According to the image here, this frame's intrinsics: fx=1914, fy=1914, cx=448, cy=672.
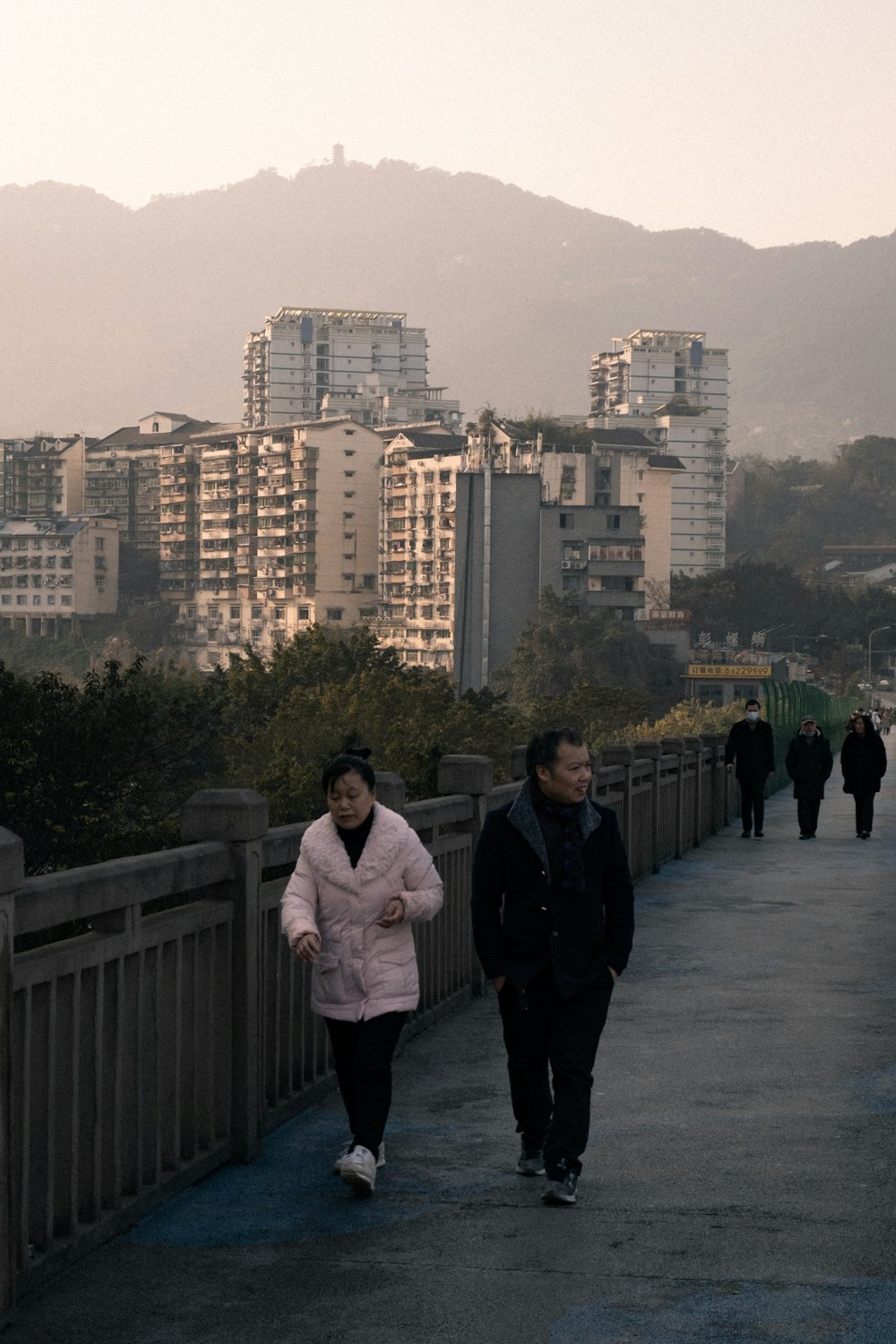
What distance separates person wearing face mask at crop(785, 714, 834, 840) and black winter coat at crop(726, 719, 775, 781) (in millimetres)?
318

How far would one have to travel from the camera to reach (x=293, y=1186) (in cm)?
629

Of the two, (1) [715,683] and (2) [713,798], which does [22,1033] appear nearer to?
(2) [713,798]

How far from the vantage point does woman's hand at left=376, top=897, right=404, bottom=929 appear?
243 inches

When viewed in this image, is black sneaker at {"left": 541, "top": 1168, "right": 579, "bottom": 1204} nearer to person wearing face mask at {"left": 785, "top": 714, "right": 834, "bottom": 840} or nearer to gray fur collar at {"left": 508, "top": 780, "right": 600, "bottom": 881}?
gray fur collar at {"left": 508, "top": 780, "right": 600, "bottom": 881}

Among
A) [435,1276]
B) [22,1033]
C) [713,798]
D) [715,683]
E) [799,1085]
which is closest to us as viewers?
[22,1033]

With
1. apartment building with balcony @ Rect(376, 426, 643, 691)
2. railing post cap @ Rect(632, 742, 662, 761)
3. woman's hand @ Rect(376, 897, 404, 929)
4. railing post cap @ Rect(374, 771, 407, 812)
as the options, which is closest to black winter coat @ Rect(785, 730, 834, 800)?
railing post cap @ Rect(632, 742, 662, 761)

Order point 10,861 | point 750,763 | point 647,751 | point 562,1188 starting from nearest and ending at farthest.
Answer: point 10,861 < point 562,1188 < point 647,751 < point 750,763

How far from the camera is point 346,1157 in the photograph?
6117mm

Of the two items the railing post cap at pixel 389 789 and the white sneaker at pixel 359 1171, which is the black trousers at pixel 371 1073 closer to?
the white sneaker at pixel 359 1171

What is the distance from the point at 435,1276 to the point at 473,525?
509 feet

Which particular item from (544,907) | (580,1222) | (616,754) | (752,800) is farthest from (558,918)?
(752,800)

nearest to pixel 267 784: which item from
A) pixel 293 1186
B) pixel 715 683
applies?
pixel 293 1186

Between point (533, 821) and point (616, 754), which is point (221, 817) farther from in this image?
point (616, 754)

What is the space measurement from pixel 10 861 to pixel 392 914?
5.85 ft
